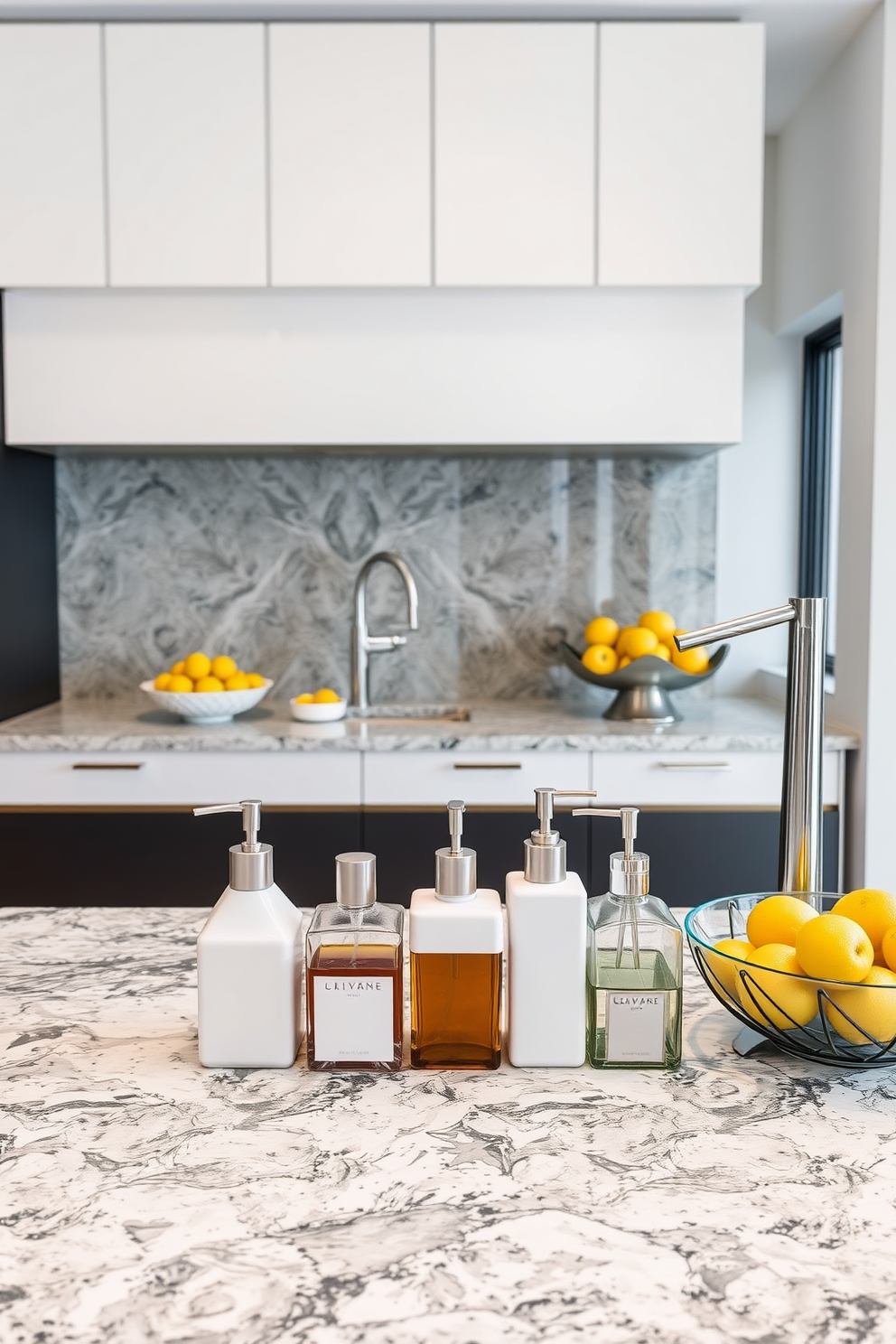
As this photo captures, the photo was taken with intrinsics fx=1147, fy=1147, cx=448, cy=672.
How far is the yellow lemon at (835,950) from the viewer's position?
2.89ft

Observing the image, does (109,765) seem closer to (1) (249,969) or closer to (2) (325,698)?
(2) (325,698)

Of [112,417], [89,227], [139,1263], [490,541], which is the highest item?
[89,227]

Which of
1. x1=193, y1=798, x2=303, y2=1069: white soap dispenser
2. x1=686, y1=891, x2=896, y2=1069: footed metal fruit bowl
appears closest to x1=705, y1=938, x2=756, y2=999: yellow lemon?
x1=686, y1=891, x2=896, y2=1069: footed metal fruit bowl

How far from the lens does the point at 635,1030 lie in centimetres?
96

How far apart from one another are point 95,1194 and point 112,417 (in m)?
2.29

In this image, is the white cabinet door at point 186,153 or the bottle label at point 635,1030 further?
the white cabinet door at point 186,153

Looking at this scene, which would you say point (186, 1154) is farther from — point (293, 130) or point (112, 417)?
point (293, 130)

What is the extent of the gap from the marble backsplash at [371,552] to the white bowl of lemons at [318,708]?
43 cm

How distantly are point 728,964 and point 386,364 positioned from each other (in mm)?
2079

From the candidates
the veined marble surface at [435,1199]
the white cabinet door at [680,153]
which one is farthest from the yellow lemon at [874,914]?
Result: the white cabinet door at [680,153]

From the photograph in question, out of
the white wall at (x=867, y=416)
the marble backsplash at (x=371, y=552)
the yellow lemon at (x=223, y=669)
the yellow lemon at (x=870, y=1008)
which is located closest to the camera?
the yellow lemon at (x=870, y=1008)

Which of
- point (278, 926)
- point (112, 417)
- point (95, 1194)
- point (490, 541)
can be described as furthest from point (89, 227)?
point (95, 1194)

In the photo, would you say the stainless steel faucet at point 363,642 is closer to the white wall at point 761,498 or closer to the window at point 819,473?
the white wall at point 761,498

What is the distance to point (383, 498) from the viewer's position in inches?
127
